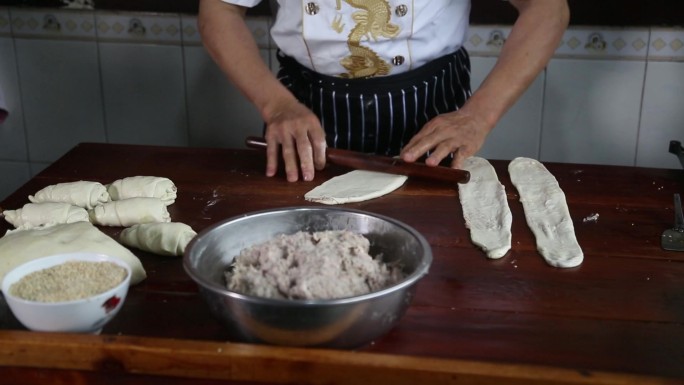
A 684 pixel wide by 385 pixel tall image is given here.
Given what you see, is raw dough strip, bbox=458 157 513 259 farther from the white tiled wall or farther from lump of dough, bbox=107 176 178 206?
the white tiled wall

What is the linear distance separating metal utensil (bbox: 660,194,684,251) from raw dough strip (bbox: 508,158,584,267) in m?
0.15

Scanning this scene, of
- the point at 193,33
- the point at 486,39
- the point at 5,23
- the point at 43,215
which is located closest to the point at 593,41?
the point at 486,39

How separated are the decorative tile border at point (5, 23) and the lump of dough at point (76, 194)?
1411 mm

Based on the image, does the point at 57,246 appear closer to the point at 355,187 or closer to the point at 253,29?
the point at 355,187

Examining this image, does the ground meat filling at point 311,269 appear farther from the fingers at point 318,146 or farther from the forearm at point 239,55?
the forearm at point 239,55

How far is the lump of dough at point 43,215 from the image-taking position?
1276 mm

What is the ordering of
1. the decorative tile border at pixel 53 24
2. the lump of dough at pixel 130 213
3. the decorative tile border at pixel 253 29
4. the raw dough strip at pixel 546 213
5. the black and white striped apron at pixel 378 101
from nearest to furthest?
the raw dough strip at pixel 546 213, the lump of dough at pixel 130 213, the black and white striped apron at pixel 378 101, the decorative tile border at pixel 253 29, the decorative tile border at pixel 53 24

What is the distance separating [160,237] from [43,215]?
0.26m

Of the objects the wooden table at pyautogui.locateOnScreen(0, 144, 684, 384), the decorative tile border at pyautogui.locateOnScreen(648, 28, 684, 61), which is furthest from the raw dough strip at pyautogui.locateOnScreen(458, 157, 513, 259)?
the decorative tile border at pyautogui.locateOnScreen(648, 28, 684, 61)

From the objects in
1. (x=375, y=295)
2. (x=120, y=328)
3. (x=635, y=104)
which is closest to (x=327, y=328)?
(x=375, y=295)

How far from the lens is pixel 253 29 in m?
2.40

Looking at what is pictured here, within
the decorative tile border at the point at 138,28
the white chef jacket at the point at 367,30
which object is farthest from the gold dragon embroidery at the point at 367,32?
the decorative tile border at the point at 138,28

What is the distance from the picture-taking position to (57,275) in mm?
956

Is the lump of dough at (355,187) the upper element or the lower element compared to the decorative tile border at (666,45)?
lower
